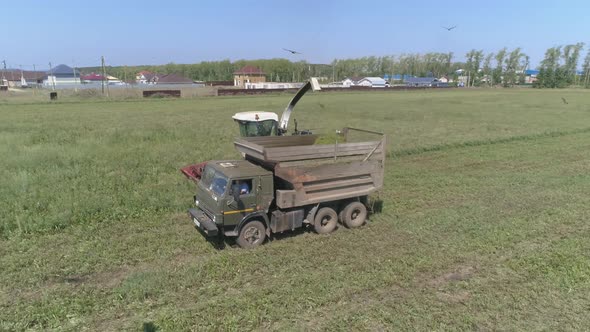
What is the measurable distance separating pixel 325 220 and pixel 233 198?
2.29 metres

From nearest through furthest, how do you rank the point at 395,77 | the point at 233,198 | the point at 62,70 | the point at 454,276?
the point at 454,276 < the point at 233,198 < the point at 62,70 < the point at 395,77

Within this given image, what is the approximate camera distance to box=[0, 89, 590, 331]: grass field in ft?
17.6

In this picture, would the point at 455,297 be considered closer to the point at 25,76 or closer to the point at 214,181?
the point at 214,181

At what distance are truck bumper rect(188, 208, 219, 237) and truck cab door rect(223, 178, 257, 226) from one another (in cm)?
A: 24

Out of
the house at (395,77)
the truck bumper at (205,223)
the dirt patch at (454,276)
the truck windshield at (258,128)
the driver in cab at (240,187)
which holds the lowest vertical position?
the dirt patch at (454,276)

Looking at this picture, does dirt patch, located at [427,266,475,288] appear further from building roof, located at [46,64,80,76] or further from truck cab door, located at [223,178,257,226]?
building roof, located at [46,64,80,76]

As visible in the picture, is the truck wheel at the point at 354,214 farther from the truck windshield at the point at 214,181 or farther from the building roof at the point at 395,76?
the building roof at the point at 395,76

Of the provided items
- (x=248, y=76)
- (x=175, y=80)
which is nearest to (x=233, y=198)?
(x=175, y=80)

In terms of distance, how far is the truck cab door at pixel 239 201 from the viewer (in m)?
6.98

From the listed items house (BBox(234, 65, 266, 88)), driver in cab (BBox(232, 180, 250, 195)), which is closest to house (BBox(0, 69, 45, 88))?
house (BBox(234, 65, 266, 88))

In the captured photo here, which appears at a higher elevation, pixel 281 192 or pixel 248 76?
pixel 248 76

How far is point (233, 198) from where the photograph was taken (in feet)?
22.7

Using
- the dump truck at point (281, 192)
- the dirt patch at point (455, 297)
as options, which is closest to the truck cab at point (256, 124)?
the dump truck at point (281, 192)

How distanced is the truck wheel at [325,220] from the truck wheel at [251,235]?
→ 47.6 inches
